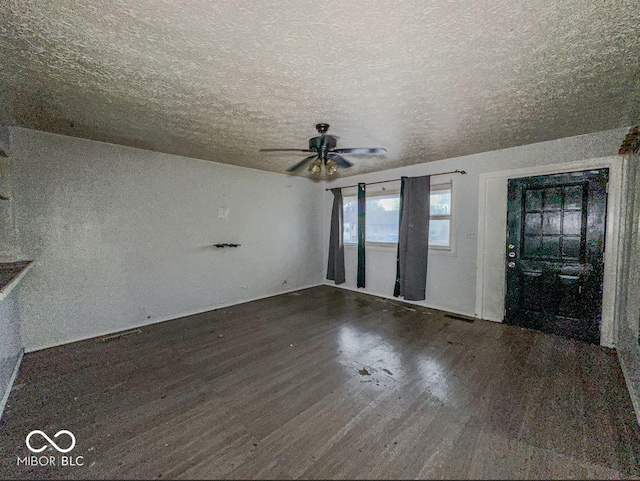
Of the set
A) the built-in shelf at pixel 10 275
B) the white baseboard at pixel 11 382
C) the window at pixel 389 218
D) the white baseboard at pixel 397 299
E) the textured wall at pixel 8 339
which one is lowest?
the white baseboard at pixel 11 382

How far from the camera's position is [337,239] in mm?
5379

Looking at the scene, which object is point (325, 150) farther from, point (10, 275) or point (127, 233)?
point (10, 275)

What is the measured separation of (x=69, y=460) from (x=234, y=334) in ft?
5.65

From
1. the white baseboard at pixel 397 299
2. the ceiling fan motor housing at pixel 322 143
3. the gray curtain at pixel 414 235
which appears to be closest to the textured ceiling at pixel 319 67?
the ceiling fan motor housing at pixel 322 143

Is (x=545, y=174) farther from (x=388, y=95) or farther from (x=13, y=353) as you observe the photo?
(x=13, y=353)

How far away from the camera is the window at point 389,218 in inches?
158

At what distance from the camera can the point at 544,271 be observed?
3145mm

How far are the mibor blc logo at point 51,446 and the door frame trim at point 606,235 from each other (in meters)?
4.30

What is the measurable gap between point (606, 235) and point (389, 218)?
2.70m

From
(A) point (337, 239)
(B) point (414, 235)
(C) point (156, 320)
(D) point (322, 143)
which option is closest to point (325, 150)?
(D) point (322, 143)

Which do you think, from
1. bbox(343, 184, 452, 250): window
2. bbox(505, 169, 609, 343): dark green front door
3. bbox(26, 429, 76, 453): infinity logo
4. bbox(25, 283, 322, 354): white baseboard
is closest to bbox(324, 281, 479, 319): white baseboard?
bbox(505, 169, 609, 343): dark green front door

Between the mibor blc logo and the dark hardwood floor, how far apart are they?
3cm

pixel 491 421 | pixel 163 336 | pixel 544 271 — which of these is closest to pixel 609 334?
pixel 544 271

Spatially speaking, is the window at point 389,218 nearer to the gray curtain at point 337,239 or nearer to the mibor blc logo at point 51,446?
the gray curtain at point 337,239
